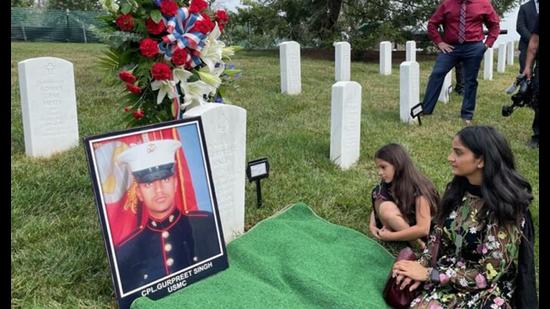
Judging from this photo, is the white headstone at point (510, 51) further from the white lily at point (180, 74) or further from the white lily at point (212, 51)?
the white lily at point (180, 74)

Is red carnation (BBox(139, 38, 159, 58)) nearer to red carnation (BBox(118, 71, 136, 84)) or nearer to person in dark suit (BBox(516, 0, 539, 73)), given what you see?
red carnation (BBox(118, 71, 136, 84))

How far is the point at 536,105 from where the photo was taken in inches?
238

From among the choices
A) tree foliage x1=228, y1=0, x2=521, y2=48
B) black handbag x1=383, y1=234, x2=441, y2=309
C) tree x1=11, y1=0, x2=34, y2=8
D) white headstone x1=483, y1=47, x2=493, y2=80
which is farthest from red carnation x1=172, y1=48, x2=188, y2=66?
tree x1=11, y1=0, x2=34, y2=8

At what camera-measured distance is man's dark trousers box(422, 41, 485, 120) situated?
698 centimetres

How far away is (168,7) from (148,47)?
309 mm

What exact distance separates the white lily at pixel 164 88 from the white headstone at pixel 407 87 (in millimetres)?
4325

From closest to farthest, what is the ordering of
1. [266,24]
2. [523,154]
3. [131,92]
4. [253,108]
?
1. [131,92]
2. [523,154]
3. [253,108]
4. [266,24]

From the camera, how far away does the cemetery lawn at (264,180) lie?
2.98 m

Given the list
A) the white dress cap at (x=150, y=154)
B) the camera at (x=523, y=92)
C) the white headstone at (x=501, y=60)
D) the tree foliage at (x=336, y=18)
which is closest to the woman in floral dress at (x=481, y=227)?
the white dress cap at (x=150, y=154)

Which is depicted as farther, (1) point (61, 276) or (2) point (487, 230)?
(1) point (61, 276)

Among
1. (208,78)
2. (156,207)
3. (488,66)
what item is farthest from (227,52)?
(488,66)

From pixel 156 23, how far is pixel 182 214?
1.38m

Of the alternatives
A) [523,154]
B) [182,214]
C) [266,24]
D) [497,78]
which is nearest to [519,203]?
[182,214]

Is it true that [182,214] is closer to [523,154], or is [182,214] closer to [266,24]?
[523,154]
